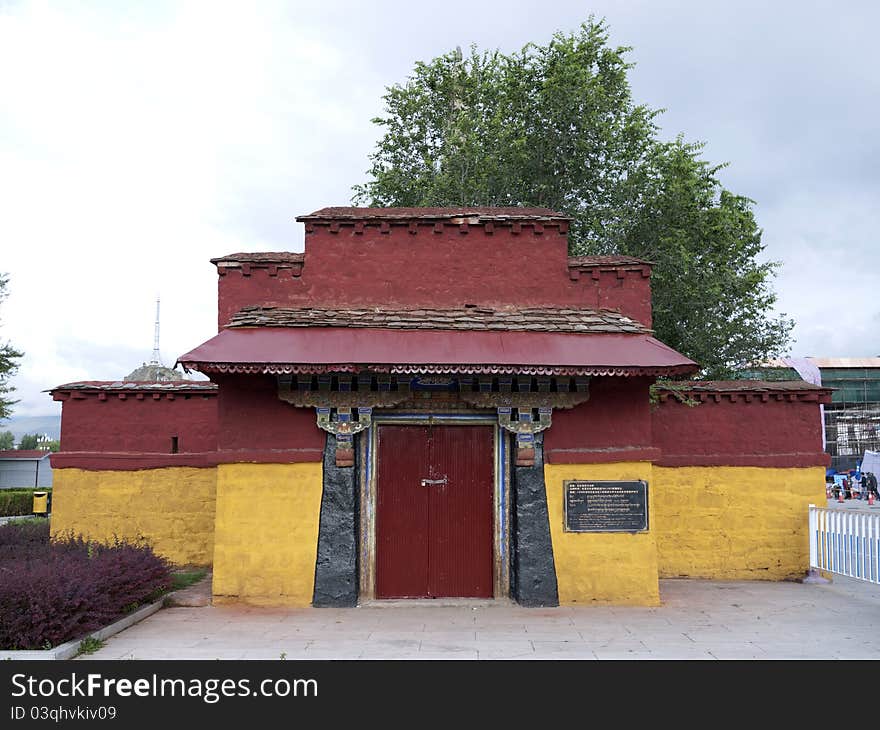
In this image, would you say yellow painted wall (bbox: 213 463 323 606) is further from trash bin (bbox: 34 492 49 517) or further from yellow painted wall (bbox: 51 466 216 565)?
trash bin (bbox: 34 492 49 517)

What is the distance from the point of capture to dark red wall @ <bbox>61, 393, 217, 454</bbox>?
12.3 meters

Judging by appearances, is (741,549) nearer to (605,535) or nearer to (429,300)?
(605,535)

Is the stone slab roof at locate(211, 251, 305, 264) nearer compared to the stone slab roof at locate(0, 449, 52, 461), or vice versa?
the stone slab roof at locate(211, 251, 305, 264)

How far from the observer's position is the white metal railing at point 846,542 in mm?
10125

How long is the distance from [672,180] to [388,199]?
930cm

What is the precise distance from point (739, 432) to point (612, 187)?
11.8 meters

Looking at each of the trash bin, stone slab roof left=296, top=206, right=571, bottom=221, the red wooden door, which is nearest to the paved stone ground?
the red wooden door

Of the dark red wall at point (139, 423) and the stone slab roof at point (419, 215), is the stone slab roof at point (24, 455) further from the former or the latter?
the stone slab roof at point (419, 215)

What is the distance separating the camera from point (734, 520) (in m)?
11.9

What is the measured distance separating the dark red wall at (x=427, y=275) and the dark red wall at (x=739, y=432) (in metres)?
2.30

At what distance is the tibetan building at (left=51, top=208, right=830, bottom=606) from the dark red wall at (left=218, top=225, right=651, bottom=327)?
3cm

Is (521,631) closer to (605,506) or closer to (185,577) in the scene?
(605,506)

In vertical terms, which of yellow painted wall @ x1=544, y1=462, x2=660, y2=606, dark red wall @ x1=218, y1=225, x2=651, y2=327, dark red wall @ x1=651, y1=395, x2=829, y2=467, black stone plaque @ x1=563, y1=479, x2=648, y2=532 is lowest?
yellow painted wall @ x1=544, y1=462, x2=660, y2=606

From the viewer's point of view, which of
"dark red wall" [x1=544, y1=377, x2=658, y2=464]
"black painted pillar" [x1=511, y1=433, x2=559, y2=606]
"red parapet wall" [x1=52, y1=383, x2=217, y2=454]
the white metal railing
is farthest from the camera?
"red parapet wall" [x1=52, y1=383, x2=217, y2=454]
